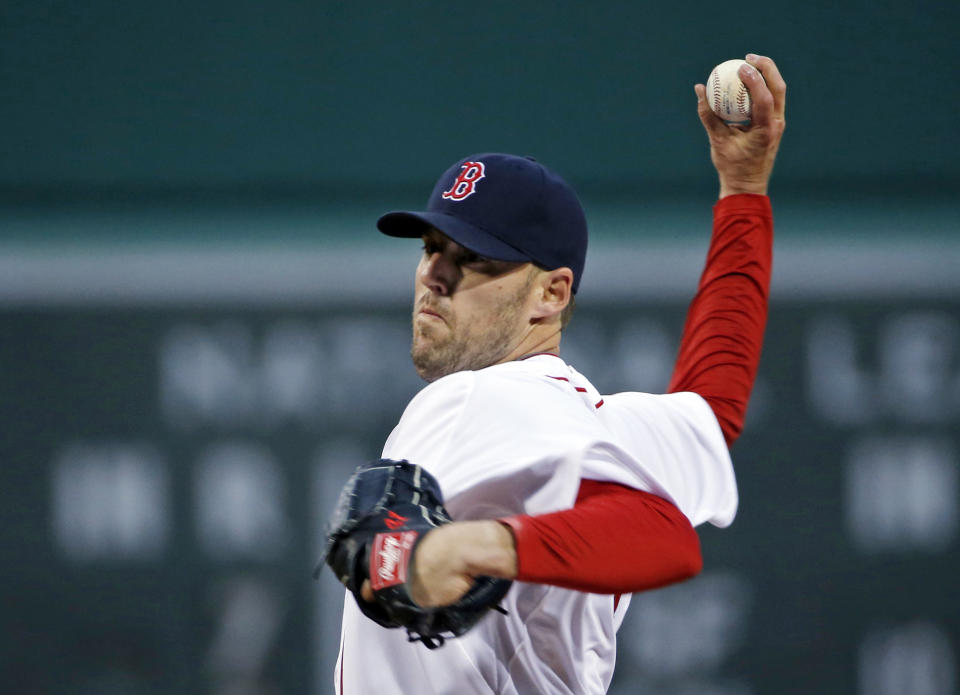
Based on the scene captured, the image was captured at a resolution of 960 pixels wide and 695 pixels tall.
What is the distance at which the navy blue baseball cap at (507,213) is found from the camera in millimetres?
1341

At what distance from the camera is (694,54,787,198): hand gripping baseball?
1.53 meters

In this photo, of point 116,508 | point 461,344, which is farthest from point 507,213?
point 116,508

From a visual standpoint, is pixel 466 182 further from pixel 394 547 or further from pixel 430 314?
pixel 394 547

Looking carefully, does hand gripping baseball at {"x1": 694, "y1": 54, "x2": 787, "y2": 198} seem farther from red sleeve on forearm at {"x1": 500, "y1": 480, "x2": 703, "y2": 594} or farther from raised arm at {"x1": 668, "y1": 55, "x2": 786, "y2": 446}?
red sleeve on forearm at {"x1": 500, "y1": 480, "x2": 703, "y2": 594}

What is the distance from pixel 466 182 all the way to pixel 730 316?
0.43 meters

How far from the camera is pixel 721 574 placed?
2834 mm

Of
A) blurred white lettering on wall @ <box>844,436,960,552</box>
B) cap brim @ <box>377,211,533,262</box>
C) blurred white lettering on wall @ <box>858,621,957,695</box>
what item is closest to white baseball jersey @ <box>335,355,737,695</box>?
cap brim @ <box>377,211,533,262</box>

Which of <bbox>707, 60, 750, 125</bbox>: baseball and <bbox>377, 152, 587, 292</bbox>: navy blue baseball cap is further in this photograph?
<bbox>707, 60, 750, 125</bbox>: baseball

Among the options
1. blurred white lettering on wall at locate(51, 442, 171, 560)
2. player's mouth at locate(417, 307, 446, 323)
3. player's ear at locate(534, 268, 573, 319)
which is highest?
player's ear at locate(534, 268, 573, 319)

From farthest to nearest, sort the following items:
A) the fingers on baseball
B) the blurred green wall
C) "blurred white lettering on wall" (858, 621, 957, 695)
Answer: the blurred green wall, "blurred white lettering on wall" (858, 621, 957, 695), the fingers on baseball

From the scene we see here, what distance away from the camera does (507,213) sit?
135 cm

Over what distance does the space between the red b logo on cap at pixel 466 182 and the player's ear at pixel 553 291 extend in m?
0.13

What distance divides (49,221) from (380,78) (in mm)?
895

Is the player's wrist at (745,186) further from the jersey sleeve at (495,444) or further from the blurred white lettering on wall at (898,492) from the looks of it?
the blurred white lettering on wall at (898,492)
